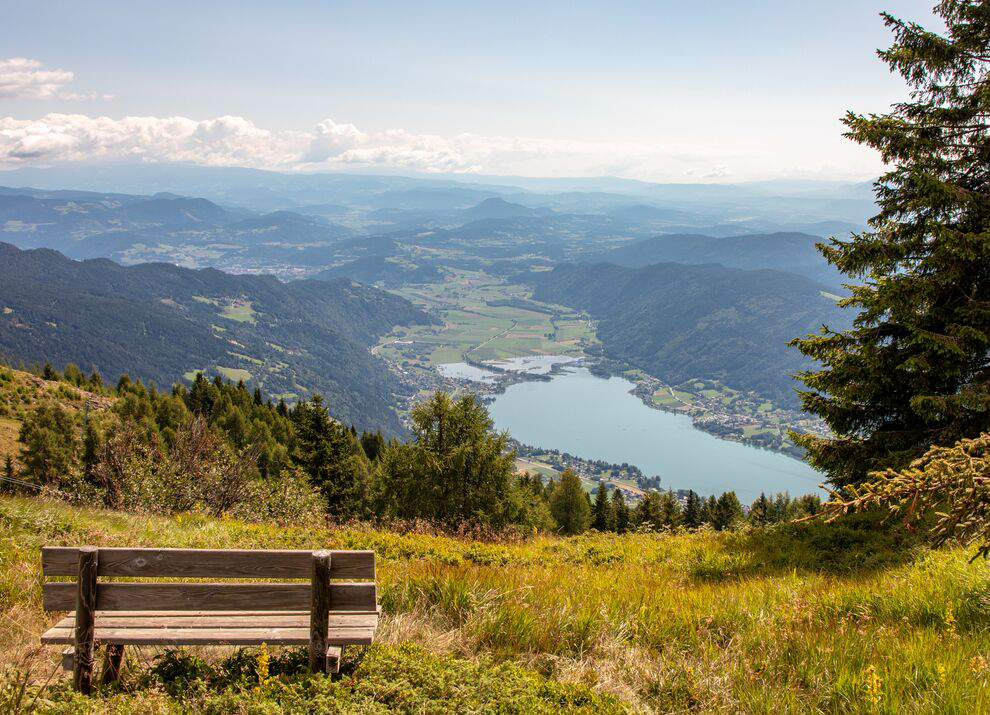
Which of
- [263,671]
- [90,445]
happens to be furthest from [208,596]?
[90,445]

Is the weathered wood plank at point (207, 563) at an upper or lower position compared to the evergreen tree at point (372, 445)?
upper

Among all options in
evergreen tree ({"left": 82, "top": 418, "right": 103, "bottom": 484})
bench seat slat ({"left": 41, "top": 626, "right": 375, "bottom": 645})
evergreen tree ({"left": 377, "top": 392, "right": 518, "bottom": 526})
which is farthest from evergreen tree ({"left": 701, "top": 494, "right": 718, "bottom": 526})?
bench seat slat ({"left": 41, "top": 626, "right": 375, "bottom": 645})

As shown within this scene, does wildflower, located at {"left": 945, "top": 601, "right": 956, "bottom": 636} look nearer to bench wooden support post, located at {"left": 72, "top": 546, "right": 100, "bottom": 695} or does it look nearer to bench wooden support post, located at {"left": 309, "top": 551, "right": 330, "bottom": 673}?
bench wooden support post, located at {"left": 309, "top": 551, "right": 330, "bottom": 673}

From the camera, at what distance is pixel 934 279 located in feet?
34.0

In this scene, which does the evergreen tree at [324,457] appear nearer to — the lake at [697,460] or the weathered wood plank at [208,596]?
the weathered wood plank at [208,596]

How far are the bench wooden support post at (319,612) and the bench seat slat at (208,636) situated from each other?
9cm

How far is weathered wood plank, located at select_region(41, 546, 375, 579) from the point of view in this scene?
440 cm

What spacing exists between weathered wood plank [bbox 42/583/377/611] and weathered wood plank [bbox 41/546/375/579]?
13cm

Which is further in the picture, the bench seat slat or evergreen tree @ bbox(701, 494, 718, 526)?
evergreen tree @ bbox(701, 494, 718, 526)

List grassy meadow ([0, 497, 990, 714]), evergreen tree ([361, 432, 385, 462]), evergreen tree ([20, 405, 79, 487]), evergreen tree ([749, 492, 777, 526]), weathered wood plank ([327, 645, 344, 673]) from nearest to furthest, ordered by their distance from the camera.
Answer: grassy meadow ([0, 497, 990, 714])
weathered wood plank ([327, 645, 344, 673])
evergreen tree ([749, 492, 777, 526])
evergreen tree ([20, 405, 79, 487])
evergreen tree ([361, 432, 385, 462])

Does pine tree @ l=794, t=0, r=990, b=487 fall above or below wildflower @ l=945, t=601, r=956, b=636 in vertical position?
above

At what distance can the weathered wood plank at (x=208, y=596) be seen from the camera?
445cm

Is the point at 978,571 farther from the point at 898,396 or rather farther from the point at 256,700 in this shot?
the point at 256,700

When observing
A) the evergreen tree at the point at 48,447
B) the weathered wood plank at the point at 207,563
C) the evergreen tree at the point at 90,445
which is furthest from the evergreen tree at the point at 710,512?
the weathered wood plank at the point at 207,563
